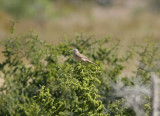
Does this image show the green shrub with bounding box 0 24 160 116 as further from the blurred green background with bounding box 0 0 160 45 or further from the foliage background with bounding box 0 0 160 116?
the blurred green background with bounding box 0 0 160 45

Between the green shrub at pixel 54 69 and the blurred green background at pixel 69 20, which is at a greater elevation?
the blurred green background at pixel 69 20

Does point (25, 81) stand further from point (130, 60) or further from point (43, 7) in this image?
point (43, 7)

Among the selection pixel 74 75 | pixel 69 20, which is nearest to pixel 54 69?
pixel 74 75

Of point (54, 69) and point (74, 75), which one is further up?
point (54, 69)

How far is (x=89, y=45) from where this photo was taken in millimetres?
6945

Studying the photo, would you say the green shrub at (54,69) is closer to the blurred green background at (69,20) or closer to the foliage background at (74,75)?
the foliage background at (74,75)

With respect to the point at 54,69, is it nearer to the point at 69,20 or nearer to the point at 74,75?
the point at 74,75

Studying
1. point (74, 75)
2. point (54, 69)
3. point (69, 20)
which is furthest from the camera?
point (69, 20)

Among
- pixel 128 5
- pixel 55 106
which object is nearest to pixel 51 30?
pixel 128 5

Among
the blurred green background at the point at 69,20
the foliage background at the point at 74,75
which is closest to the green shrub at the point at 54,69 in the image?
the foliage background at the point at 74,75

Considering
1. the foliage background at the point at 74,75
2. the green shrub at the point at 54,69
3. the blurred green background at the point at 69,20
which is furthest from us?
the blurred green background at the point at 69,20

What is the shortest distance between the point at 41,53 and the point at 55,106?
5.44 feet

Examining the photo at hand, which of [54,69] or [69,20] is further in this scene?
[69,20]

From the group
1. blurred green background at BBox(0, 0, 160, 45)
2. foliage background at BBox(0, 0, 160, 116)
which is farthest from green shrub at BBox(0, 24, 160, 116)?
blurred green background at BBox(0, 0, 160, 45)
